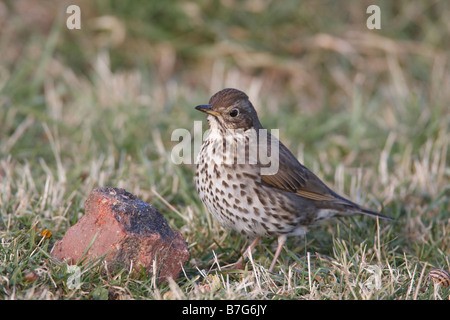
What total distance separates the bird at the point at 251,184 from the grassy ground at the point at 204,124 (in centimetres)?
23

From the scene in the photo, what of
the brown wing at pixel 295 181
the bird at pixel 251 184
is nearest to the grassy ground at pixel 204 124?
the bird at pixel 251 184

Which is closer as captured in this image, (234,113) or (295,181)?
(234,113)

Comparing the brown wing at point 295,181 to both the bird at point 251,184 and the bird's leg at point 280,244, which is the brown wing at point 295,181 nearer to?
the bird at point 251,184

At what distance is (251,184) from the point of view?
4730 mm

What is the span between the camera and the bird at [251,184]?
4.67 meters

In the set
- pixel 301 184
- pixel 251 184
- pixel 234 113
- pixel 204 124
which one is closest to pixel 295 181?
pixel 301 184

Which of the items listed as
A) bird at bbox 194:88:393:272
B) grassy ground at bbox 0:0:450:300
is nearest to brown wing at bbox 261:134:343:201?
bird at bbox 194:88:393:272

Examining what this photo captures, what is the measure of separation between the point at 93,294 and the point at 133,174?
7.16 ft

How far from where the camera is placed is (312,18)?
28.8 feet

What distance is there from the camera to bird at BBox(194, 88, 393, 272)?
15.3 feet

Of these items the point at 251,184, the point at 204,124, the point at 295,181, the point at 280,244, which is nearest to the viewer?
the point at 251,184

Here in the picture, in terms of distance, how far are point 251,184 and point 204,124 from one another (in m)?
2.31

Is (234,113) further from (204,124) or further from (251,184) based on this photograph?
(204,124)

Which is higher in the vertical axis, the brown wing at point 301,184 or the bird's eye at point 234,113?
the bird's eye at point 234,113
